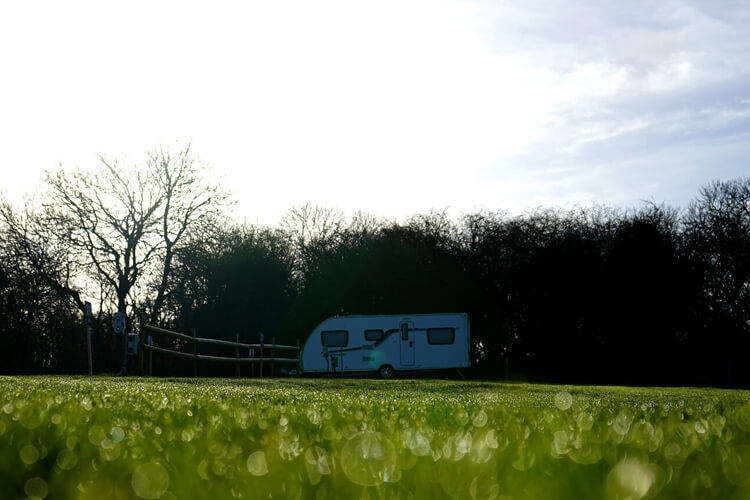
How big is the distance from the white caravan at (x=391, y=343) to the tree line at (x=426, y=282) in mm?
5551

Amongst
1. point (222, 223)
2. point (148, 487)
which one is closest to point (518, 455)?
point (148, 487)

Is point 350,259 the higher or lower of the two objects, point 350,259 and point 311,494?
the higher

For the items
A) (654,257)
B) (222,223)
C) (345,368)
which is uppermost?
(222,223)

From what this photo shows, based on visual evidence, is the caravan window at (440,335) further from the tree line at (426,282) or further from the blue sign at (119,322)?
the blue sign at (119,322)

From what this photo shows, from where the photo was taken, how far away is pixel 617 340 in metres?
33.5

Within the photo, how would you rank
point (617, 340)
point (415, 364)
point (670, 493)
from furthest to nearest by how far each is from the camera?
point (617, 340), point (415, 364), point (670, 493)

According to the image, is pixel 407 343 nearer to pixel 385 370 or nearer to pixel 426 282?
pixel 385 370

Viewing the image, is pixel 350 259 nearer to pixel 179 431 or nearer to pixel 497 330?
pixel 497 330

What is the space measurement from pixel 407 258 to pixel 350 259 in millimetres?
3215

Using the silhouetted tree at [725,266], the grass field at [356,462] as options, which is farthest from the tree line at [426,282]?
the grass field at [356,462]

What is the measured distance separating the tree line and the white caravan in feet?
18.2

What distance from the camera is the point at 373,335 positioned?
30172 mm

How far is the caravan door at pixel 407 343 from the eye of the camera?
98.2 feet

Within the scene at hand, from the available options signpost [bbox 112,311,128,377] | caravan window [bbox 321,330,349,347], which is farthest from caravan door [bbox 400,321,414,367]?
signpost [bbox 112,311,128,377]
